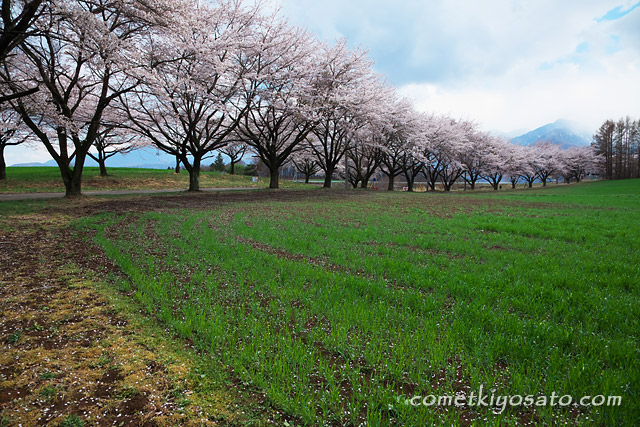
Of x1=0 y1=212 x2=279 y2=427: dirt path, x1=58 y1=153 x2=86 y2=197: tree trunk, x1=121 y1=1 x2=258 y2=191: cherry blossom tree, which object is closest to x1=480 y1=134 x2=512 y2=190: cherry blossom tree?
x1=121 y1=1 x2=258 y2=191: cherry blossom tree

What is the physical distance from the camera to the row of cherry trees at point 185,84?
1343 centimetres

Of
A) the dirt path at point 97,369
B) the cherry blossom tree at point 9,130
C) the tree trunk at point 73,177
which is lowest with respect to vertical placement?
the dirt path at point 97,369

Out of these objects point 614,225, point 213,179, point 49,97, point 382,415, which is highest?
point 49,97

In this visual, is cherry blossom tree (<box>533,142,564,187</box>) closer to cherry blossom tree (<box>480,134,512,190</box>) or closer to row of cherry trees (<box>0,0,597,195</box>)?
cherry blossom tree (<box>480,134,512,190</box>)

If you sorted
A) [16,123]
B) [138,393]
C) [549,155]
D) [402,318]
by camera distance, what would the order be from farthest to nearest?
[549,155] → [16,123] → [402,318] → [138,393]

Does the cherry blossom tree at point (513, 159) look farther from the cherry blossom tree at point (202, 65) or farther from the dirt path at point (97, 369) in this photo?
the dirt path at point (97, 369)

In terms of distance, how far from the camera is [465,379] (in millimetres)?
2646

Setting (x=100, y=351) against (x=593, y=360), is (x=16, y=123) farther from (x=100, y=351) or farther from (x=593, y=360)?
(x=593, y=360)

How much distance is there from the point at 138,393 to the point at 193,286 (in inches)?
89.5

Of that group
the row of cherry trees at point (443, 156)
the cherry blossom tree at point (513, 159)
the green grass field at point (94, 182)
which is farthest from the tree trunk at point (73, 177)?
the cherry blossom tree at point (513, 159)

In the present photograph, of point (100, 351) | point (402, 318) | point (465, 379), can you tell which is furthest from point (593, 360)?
point (100, 351)

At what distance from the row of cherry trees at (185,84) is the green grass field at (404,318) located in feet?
36.6

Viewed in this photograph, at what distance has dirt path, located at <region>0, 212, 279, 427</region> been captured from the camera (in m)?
2.26

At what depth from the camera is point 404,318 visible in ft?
12.0
